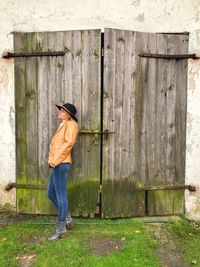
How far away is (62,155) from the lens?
4508 millimetres

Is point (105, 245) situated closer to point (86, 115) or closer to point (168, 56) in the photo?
point (86, 115)

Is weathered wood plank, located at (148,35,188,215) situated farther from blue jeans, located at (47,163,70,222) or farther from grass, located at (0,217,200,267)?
blue jeans, located at (47,163,70,222)

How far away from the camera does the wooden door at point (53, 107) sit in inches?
195

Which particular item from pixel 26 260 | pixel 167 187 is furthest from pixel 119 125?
pixel 26 260

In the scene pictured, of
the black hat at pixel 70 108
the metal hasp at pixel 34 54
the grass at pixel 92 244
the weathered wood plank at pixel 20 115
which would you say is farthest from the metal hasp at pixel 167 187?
the metal hasp at pixel 34 54

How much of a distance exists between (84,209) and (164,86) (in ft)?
6.36

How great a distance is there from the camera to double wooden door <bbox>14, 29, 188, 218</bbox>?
4965mm

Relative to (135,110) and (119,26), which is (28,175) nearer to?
(135,110)

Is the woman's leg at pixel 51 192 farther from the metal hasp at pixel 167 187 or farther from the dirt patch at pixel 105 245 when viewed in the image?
the metal hasp at pixel 167 187

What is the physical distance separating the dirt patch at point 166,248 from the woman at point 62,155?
1166mm

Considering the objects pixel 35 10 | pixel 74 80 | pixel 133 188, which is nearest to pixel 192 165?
pixel 133 188

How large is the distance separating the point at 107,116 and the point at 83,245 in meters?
1.63

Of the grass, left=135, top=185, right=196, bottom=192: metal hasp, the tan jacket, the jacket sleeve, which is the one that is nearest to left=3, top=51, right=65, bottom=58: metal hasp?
the tan jacket

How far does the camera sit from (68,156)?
15.1 feet
